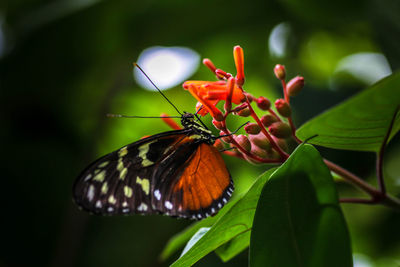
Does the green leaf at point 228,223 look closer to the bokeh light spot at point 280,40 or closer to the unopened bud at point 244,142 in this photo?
the unopened bud at point 244,142

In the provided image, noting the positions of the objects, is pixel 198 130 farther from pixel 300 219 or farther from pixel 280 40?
pixel 280 40

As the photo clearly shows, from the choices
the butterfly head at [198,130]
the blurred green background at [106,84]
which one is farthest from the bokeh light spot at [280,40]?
the butterfly head at [198,130]

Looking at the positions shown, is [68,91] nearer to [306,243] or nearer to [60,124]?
[60,124]

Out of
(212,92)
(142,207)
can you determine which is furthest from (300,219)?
(142,207)

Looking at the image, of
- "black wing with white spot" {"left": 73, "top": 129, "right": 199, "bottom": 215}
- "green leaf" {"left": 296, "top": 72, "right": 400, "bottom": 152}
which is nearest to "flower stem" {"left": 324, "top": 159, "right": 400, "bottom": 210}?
"green leaf" {"left": 296, "top": 72, "right": 400, "bottom": 152}

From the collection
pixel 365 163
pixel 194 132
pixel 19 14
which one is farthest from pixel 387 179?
pixel 19 14

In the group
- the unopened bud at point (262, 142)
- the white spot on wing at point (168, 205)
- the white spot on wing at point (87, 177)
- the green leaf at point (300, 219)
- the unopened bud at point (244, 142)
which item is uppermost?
the white spot on wing at point (87, 177)
